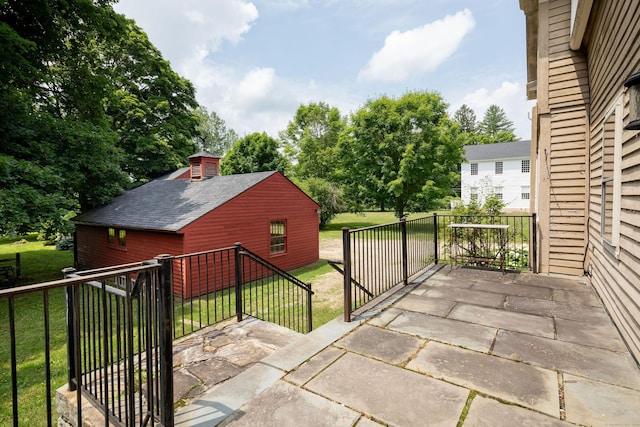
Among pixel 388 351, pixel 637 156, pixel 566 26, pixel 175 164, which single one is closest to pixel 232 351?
pixel 388 351

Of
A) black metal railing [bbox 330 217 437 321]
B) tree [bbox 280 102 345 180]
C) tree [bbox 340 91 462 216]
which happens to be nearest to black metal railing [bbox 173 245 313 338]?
black metal railing [bbox 330 217 437 321]

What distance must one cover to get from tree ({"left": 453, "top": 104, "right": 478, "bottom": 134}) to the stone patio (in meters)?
55.3

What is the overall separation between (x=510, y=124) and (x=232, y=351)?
193 ft

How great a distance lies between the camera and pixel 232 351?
309 centimetres

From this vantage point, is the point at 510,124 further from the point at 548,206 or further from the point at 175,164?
the point at 548,206

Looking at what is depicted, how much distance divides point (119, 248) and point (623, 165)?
1321 centimetres

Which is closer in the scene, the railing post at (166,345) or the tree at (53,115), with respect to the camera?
the railing post at (166,345)

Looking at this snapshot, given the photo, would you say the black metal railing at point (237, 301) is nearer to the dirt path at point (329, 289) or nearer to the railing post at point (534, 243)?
the dirt path at point (329, 289)

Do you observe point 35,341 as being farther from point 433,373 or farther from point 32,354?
point 433,373

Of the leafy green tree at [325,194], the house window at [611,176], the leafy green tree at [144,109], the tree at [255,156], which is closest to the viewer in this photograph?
the house window at [611,176]

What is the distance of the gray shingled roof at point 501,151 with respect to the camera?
90.9ft

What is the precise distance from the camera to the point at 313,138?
102ft

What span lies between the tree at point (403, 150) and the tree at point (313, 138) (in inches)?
317

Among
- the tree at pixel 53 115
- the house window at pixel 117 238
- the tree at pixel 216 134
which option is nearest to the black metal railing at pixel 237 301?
the house window at pixel 117 238
